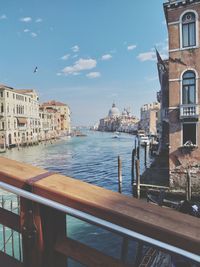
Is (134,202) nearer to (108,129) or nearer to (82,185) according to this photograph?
(82,185)

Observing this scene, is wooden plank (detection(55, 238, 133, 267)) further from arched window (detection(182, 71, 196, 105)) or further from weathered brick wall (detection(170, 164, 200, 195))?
arched window (detection(182, 71, 196, 105))

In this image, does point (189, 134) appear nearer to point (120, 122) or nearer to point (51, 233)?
point (51, 233)

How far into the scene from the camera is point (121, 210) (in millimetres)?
954

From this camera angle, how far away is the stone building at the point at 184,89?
11.2 m

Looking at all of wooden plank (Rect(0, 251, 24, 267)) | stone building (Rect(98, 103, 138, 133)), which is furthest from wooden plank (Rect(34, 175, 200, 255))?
stone building (Rect(98, 103, 138, 133))

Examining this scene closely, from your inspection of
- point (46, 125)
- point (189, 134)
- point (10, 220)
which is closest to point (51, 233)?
point (10, 220)

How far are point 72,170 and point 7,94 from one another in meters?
25.5

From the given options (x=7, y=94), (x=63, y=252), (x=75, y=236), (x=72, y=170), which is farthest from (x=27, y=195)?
(x=7, y=94)

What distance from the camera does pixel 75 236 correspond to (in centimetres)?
822

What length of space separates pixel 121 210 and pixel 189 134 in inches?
451

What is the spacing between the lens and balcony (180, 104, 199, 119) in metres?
11.2

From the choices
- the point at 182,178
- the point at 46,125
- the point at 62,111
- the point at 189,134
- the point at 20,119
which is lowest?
the point at 182,178

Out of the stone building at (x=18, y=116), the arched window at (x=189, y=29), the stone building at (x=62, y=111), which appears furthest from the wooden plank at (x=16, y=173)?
the stone building at (x=62, y=111)

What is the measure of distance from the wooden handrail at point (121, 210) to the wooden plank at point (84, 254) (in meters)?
0.20
